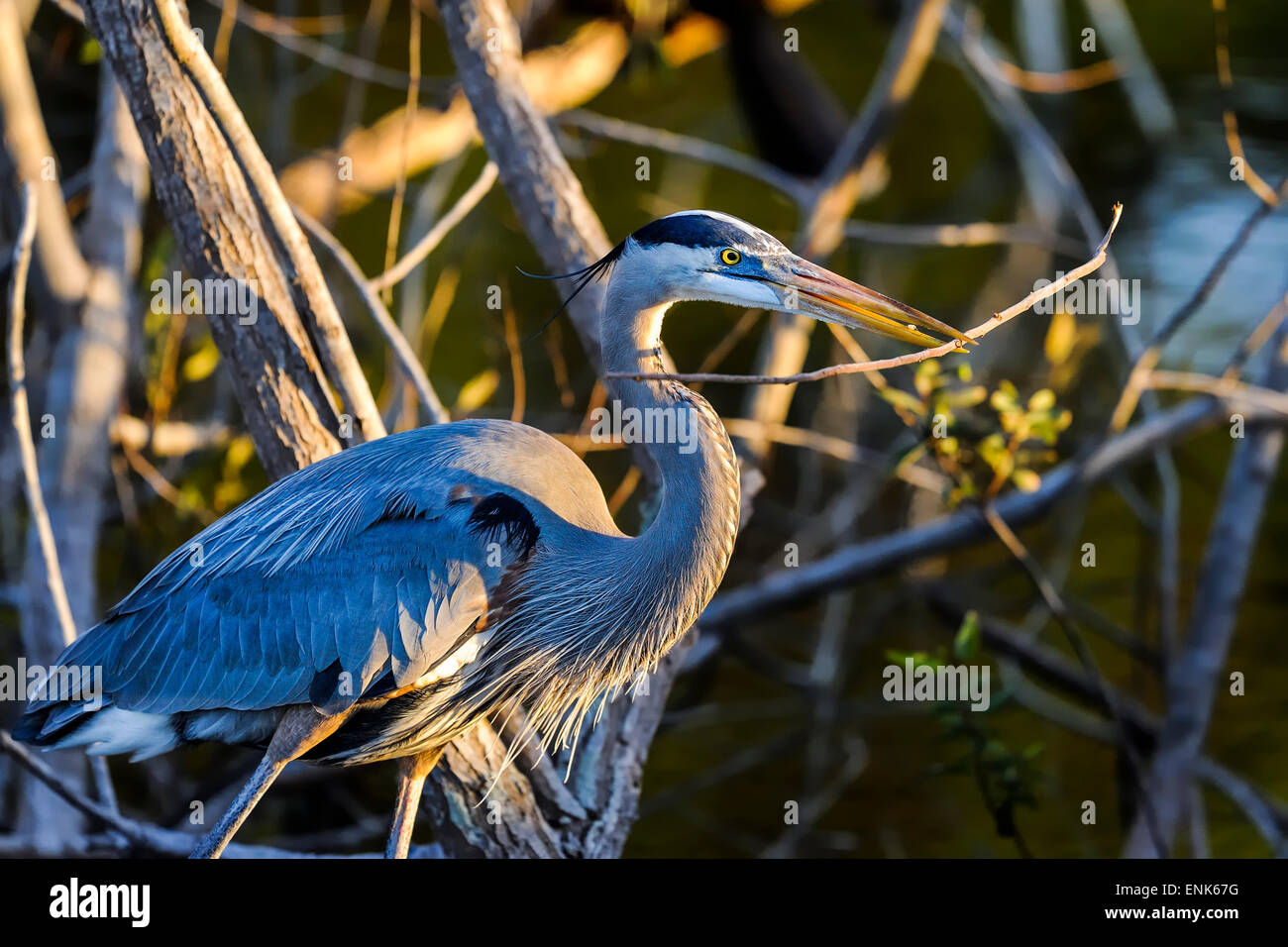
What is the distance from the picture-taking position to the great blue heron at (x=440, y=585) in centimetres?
251

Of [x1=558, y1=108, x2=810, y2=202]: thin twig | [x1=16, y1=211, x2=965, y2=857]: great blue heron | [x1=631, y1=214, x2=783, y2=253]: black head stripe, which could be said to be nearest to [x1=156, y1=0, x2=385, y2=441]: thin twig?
[x1=16, y1=211, x2=965, y2=857]: great blue heron

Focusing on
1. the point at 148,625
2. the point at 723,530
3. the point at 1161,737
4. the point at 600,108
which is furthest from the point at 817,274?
the point at 600,108

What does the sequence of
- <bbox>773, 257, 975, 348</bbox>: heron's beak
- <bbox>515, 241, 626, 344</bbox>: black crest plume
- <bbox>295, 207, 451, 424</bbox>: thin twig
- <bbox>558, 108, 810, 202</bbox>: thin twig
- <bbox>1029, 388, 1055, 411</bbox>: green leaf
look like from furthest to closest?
<bbox>558, 108, 810, 202</bbox>: thin twig
<bbox>1029, 388, 1055, 411</bbox>: green leaf
<bbox>295, 207, 451, 424</bbox>: thin twig
<bbox>515, 241, 626, 344</bbox>: black crest plume
<bbox>773, 257, 975, 348</bbox>: heron's beak

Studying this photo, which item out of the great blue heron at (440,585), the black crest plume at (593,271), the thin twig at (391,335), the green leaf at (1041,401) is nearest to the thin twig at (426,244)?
the thin twig at (391,335)

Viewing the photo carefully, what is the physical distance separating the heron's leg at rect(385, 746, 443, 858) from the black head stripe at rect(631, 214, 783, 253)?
117cm

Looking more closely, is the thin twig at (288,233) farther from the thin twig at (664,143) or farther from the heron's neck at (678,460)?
the thin twig at (664,143)

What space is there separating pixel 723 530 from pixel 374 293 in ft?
3.81

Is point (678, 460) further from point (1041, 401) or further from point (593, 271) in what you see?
point (1041, 401)

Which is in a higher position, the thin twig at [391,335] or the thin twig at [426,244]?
the thin twig at [426,244]

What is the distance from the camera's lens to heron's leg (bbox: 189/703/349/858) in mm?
2521

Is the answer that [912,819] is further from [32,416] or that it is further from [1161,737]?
[32,416]

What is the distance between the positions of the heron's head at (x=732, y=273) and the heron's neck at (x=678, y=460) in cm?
5

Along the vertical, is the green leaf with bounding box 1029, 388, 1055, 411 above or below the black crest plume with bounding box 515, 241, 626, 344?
below

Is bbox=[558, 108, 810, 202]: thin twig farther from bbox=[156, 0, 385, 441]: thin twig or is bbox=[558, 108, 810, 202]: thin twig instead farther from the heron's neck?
the heron's neck
